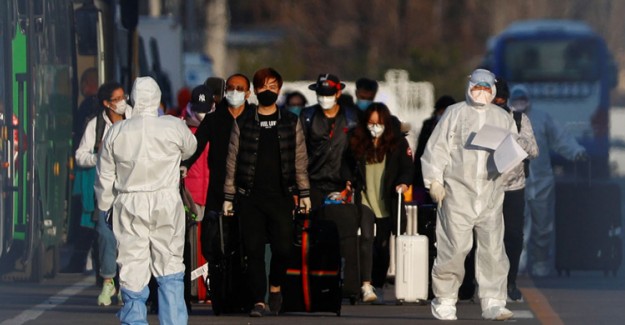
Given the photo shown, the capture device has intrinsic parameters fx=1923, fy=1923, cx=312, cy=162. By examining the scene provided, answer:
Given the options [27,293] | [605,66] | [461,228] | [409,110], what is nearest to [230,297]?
[461,228]

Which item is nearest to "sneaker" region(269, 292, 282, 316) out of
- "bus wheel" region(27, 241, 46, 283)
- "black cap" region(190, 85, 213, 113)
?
"black cap" region(190, 85, 213, 113)

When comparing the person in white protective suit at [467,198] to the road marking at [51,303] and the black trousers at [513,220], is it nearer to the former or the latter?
the black trousers at [513,220]

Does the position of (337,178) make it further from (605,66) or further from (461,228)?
(605,66)

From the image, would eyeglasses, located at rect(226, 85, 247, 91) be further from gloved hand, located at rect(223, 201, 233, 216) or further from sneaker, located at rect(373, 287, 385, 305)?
sneaker, located at rect(373, 287, 385, 305)

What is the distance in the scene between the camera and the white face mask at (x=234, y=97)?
13.5 meters

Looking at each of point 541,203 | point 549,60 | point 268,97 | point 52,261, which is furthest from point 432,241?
point 549,60

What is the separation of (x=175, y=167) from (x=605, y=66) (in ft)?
94.9

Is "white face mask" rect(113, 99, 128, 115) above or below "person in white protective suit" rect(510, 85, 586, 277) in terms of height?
above

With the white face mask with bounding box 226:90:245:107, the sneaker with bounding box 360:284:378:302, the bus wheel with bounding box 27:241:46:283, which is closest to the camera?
the white face mask with bounding box 226:90:245:107

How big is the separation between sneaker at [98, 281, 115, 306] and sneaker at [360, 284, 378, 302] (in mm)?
1884

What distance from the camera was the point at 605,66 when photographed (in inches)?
1544

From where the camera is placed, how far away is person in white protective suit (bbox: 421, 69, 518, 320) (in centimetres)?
1275

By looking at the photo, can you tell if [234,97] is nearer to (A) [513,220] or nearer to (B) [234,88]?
(B) [234,88]

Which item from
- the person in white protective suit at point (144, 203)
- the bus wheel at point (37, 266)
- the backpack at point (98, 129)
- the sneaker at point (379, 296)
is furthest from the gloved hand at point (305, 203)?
the bus wheel at point (37, 266)
